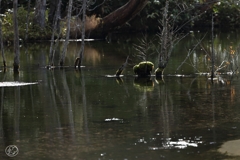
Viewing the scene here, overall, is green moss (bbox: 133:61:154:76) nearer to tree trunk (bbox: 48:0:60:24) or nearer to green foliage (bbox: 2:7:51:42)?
green foliage (bbox: 2:7:51:42)

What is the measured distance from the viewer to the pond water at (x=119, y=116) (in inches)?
480

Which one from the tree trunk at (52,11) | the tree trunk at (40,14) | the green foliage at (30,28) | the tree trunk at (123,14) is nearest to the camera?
the tree trunk at (123,14)

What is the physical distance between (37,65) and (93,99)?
13.1 m

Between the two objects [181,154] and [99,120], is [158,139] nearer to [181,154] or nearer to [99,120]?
[181,154]

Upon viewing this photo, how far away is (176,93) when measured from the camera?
65.8 feet

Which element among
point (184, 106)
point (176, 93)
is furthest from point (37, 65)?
point (184, 106)

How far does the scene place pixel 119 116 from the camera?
1590 centimetres

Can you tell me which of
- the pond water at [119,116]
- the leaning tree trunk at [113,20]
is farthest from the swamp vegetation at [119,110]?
the leaning tree trunk at [113,20]

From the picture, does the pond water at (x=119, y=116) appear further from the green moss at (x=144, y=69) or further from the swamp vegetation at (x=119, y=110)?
the green moss at (x=144, y=69)

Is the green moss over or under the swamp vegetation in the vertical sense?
over

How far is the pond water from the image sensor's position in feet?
40.0

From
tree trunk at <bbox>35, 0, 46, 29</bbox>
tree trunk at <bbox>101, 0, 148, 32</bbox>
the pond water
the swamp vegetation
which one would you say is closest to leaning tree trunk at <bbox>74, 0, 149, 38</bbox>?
tree trunk at <bbox>101, 0, 148, 32</bbox>

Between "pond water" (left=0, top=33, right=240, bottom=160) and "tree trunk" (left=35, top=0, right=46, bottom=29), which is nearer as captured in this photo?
"pond water" (left=0, top=33, right=240, bottom=160)

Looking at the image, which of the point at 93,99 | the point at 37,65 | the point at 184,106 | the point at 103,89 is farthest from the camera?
the point at 37,65
